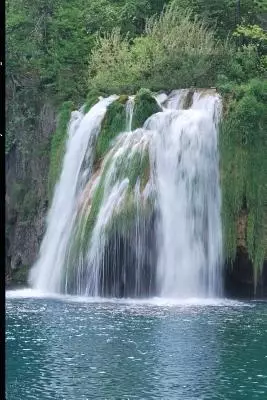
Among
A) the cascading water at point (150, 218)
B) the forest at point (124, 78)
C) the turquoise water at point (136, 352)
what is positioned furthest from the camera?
the forest at point (124, 78)

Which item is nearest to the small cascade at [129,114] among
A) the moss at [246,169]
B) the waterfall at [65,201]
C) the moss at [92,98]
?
the waterfall at [65,201]

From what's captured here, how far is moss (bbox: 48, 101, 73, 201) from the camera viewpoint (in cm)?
2320

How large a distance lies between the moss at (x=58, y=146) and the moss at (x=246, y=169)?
19.4 feet

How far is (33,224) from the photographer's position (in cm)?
2445

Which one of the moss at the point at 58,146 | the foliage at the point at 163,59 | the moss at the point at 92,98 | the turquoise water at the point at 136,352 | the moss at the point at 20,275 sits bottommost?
the turquoise water at the point at 136,352

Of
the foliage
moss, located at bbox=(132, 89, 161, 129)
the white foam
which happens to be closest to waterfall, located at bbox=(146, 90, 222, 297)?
moss, located at bbox=(132, 89, 161, 129)

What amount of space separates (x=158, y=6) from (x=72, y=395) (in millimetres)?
25102

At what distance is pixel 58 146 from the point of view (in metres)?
23.6

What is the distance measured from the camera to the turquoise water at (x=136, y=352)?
9047mm

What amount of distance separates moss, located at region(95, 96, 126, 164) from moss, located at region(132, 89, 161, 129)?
0.44m

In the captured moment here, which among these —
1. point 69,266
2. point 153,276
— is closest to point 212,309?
point 153,276

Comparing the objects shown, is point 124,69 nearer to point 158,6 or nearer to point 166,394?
point 158,6

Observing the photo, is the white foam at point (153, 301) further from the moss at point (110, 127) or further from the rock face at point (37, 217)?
the moss at point (110, 127)

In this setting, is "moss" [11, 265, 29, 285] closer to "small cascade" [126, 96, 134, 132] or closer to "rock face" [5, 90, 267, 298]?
"rock face" [5, 90, 267, 298]
